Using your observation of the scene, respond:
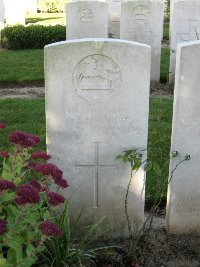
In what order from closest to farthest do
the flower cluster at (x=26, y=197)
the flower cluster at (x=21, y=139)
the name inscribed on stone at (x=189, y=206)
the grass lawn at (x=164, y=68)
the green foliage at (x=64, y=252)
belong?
the flower cluster at (x=26, y=197) < the flower cluster at (x=21, y=139) < the green foliage at (x=64, y=252) < the name inscribed on stone at (x=189, y=206) < the grass lawn at (x=164, y=68)

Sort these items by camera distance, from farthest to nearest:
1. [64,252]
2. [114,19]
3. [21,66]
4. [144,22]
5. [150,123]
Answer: [114,19]
[21,66]
[144,22]
[150,123]
[64,252]

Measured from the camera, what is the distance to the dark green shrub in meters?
12.4

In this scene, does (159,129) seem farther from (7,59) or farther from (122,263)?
(7,59)

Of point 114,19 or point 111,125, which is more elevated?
point 114,19

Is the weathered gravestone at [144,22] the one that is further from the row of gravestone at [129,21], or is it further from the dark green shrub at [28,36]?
the dark green shrub at [28,36]

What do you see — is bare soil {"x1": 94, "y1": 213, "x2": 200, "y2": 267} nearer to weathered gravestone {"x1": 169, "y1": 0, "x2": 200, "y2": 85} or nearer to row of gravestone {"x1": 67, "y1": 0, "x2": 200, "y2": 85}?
weathered gravestone {"x1": 169, "y1": 0, "x2": 200, "y2": 85}

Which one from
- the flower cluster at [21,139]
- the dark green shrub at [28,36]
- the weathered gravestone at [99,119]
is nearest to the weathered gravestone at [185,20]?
the dark green shrub at [28,36]

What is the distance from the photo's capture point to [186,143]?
3678 millimetres

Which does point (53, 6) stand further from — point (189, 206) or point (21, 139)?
point (21, 139)

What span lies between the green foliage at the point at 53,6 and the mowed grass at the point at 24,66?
11.6m

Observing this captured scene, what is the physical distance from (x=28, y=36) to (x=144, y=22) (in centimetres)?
437

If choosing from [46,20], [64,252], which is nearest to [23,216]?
[64,252]

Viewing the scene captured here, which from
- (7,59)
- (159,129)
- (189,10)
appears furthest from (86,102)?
(7,59)

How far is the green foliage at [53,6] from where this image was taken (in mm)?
23062
